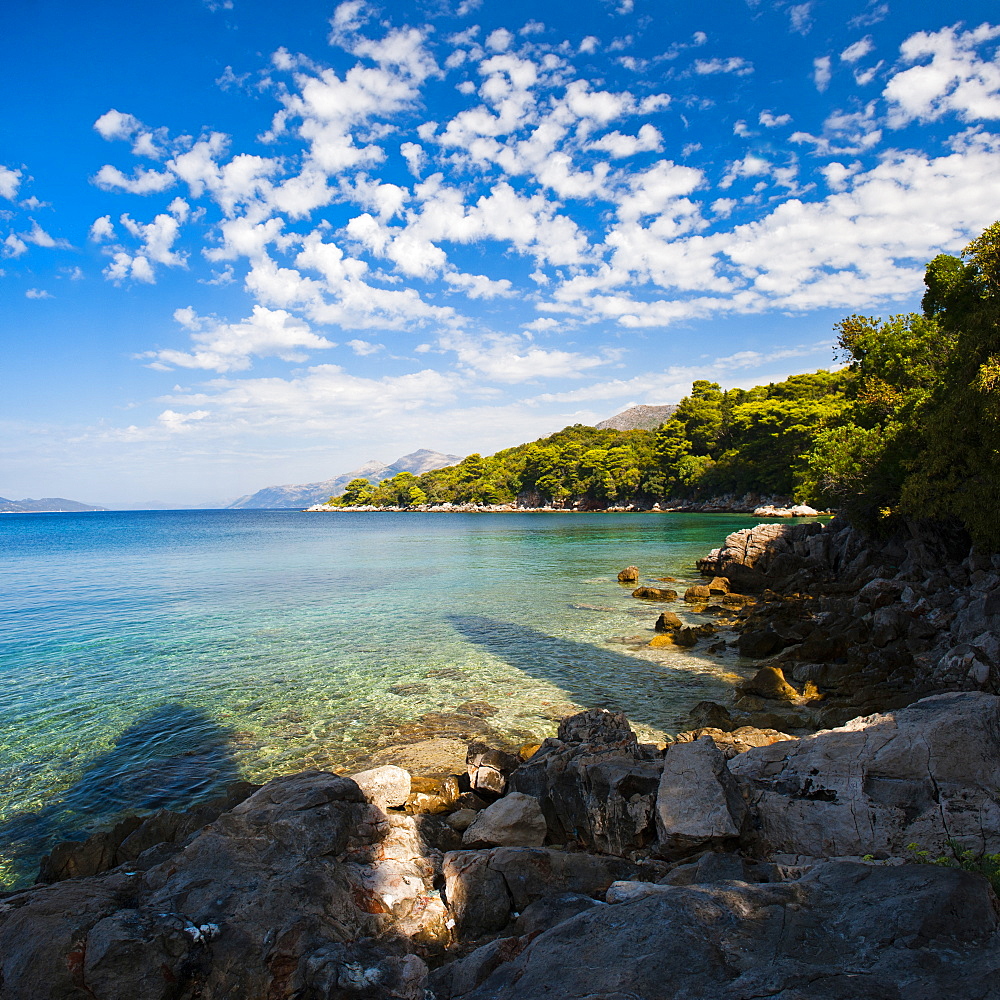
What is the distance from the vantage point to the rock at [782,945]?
294cm

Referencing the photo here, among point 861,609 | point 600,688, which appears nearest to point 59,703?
point 600,688

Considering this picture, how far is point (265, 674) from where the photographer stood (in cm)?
1510

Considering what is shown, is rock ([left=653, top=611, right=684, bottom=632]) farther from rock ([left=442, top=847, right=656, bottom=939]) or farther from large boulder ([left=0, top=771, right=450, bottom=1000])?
large boulder ([left=0, top=771, right=450, bottom=1000])

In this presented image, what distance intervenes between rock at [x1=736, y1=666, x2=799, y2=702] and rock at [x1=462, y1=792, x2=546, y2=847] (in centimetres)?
811

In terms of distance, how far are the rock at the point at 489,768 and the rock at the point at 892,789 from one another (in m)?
3.46

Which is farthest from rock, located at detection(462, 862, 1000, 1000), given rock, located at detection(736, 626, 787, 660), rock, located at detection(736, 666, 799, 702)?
rock, located at detection(736, 626, 787, 660)

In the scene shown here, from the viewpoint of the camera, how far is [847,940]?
3.29 meters

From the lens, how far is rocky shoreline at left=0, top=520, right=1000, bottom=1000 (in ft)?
10.7

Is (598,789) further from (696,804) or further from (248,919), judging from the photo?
(248,919)

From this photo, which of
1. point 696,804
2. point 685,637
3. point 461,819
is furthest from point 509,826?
point 685,637

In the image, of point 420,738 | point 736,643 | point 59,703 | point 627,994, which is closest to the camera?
point 627,994

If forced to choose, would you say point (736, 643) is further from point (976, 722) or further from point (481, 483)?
point (481, 483)

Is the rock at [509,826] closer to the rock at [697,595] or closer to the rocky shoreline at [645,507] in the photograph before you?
the rock at [697,595]

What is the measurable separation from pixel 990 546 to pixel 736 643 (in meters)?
7.44
